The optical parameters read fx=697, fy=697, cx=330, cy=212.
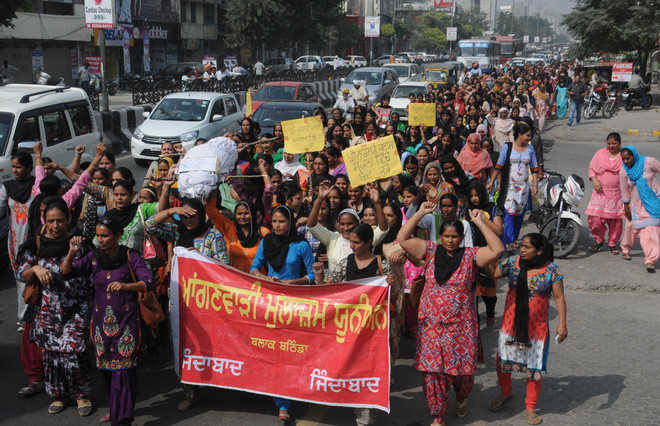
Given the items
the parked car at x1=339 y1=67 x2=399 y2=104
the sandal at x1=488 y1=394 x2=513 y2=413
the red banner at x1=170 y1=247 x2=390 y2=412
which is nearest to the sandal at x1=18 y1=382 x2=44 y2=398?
the red banner at x1=170 y1=247 x2=390 y2=412

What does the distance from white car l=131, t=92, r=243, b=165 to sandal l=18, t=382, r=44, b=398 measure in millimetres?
9371

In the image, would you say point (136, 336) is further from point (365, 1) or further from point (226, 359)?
point (365, 1)

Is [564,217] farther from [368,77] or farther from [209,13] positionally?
[209,13]

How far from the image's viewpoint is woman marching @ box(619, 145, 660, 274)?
8453 mm

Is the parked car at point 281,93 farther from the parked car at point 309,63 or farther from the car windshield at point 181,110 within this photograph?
the parked car at point 309,63

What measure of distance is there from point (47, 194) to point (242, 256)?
1827mm

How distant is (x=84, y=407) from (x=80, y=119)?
6.58 m

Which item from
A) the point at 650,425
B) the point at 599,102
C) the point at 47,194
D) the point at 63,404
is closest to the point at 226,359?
the point at 63,404

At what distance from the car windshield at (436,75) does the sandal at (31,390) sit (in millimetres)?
26937

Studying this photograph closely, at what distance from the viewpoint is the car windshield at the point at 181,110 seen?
1556 cm

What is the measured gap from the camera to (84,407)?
16.4ft

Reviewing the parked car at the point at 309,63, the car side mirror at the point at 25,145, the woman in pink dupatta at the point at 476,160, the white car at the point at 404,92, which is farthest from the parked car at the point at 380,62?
the car side mirror at the point at 25,145

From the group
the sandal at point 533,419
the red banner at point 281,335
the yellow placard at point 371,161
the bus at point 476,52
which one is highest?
the bus at point 476,52

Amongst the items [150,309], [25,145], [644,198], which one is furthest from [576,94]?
[150,309]
